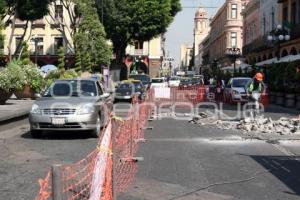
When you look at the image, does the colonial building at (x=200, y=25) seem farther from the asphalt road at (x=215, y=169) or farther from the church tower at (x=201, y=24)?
the asphalt road at (x=215, y=169)

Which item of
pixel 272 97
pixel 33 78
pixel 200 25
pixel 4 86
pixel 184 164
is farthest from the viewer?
pixel 200 25

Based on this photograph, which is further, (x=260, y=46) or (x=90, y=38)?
(x=260, y=46)

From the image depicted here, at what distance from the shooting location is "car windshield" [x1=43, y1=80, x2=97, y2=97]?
49.8 feet

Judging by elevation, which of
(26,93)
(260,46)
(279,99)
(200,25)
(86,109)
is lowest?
(279,99)

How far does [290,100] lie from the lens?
29234 mm

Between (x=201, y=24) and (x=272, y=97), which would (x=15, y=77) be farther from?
(x=201, y=24)

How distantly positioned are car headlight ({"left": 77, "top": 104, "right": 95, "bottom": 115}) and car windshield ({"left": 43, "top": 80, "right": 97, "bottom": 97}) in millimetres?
1032

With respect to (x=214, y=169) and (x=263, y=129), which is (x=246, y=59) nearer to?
(x=263, y=129)

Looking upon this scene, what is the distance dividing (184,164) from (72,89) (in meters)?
5.88

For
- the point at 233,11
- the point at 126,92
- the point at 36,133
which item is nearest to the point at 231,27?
the point at 233,11

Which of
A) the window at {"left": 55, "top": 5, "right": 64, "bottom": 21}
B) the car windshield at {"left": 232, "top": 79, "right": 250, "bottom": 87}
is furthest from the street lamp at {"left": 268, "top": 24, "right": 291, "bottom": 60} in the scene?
the window at {"left": 55, "top": 5, "right": 64, "bottom": 21}

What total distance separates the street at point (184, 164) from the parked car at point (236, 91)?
15.7 metres

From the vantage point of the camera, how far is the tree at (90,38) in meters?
46.4

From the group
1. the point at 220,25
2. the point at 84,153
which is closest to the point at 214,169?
the point at 84,153
